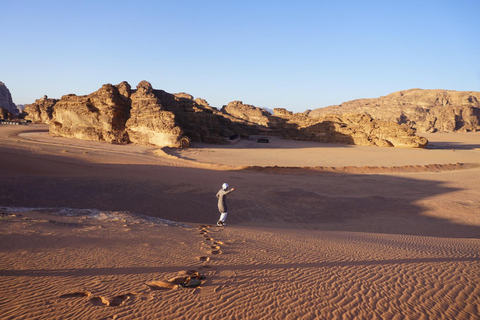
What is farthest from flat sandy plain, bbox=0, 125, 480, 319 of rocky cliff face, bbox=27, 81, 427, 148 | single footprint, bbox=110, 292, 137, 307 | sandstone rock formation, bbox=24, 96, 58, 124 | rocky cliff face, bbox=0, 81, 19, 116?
rocky cliff face, bbox=0, 81, 19, 116

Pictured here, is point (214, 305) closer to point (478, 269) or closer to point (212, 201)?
point (478, 269)

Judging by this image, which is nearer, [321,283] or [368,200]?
[321,283]

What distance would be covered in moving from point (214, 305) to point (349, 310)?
5.40 ft

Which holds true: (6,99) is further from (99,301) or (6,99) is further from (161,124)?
(99,301)

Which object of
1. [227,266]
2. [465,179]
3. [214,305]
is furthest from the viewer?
[465,179]

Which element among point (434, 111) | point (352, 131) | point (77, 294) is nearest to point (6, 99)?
point (352, 131)

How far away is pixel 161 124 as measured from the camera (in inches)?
1217

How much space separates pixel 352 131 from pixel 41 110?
5670 centimetres

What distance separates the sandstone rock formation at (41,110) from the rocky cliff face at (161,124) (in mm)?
24133

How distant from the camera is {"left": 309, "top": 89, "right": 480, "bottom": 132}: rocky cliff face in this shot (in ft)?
240

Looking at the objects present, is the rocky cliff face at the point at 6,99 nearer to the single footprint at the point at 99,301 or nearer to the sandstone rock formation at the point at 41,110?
the sandstone rock formation at the point at 41,110

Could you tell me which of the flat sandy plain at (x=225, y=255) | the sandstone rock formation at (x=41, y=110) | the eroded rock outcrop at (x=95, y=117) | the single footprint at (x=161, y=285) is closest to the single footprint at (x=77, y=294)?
the flat sandy plain at (x=225, y=255)

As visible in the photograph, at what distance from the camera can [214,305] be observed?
3.57 m

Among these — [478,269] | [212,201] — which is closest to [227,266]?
[478,269]
